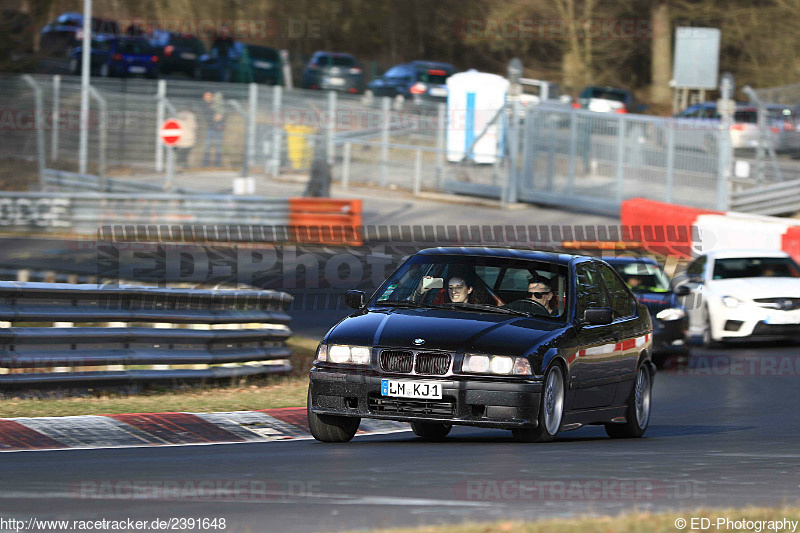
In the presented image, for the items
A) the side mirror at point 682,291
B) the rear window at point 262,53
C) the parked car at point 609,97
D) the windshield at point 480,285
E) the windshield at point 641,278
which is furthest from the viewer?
the rear window at point 262,53

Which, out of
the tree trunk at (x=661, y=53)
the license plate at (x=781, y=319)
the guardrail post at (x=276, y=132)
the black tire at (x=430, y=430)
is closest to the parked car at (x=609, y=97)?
the tree trunk at (x=661, y=53)

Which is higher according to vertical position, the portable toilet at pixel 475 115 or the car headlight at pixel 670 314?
the portable toilet at pixel 475 115

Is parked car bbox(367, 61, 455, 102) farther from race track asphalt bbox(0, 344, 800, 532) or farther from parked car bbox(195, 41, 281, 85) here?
race track asphalt bbox(0, 344, 800, 532)

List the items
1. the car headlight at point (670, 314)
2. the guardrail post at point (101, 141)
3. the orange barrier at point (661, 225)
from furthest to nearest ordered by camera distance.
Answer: the guardrail post at point (101, 141), the orange barrier at point (661, 225), the car headlight at point (670, 314)

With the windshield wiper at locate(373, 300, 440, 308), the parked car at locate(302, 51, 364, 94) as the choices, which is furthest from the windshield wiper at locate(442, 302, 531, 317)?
the parked car at locate(302, 51, 364, 94)

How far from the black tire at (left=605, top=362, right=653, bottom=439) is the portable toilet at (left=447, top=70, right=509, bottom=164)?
22.9 metres

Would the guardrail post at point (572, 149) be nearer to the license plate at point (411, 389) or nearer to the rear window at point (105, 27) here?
the license plate at point (411, 389)

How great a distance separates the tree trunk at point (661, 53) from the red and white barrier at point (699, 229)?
76.4ft

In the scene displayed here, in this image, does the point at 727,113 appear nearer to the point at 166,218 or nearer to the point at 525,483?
the point at 166,218

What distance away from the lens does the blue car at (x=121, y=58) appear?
47.1m

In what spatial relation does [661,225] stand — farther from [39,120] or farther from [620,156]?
[39,120]

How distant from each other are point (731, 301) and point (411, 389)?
10.5 metres

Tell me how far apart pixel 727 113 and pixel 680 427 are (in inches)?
708

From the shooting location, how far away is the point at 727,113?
91.7 ft
